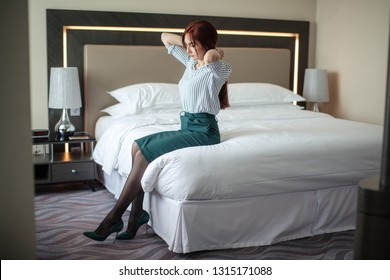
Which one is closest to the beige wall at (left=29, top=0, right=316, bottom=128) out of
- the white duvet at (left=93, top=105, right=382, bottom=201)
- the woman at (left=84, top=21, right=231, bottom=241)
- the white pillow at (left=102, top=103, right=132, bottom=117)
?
the white pillow at (left=102, top=103, right=132, bottom=117)

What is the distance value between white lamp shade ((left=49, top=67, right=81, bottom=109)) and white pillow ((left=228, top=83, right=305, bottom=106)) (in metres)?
1.32

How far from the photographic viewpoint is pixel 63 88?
4.01m

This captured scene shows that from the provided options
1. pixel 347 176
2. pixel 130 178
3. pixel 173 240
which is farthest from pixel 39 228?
pixel 347 176

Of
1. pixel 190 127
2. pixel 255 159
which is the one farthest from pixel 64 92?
pixel 255 159

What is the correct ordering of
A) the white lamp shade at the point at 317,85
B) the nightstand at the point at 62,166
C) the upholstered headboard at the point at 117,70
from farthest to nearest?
the white lamp shade at the point at 317,85, the upholstered headboard at the point at 117,70, the nightstand at the point at 62,166

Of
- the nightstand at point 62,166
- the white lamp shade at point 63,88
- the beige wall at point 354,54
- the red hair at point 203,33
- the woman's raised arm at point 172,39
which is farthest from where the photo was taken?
the beige wall at point 354,54

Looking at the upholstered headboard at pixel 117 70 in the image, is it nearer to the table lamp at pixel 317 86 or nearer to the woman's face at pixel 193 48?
the table lamp at pixel 317 86

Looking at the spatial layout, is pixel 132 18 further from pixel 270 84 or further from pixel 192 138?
pixel 192 138

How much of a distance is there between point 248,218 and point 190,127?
2.04ft

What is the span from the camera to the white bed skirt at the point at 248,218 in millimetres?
2648

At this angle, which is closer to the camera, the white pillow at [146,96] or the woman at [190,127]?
the woman at [190,127]

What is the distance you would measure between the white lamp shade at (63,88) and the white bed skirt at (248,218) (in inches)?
53.7

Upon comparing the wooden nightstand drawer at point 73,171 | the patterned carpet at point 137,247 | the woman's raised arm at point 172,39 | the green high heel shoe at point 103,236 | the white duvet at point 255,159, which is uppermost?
the woman's raised arm at point 172,39

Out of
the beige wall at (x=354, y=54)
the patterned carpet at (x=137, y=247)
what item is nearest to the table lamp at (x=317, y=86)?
the beige wall at (x=354, y=54)
